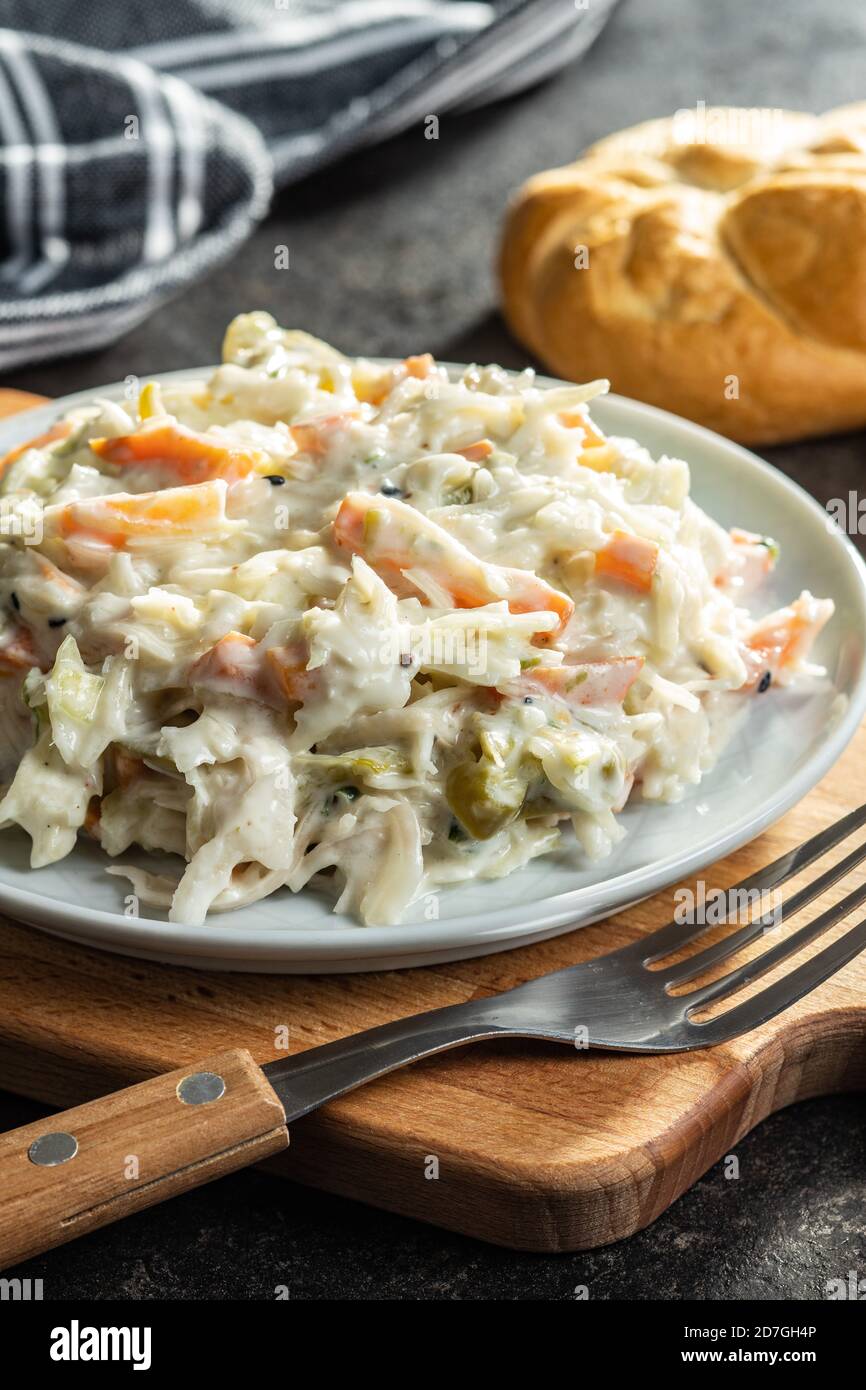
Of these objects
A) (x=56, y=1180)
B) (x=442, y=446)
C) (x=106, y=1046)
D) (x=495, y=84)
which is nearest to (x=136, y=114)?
(x=495, y=84)

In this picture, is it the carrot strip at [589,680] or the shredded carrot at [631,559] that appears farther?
the shredded carrot at [631,559]

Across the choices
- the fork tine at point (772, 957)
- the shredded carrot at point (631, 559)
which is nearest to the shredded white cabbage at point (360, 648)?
the shredded carrot at point (631, 559)

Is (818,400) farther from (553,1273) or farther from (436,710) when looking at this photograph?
(553,1273)

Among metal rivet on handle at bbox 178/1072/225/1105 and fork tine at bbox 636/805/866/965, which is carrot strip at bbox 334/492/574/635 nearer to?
fork tine at bbox 636/805/866/965

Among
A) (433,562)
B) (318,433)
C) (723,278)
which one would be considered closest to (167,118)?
(723,278)

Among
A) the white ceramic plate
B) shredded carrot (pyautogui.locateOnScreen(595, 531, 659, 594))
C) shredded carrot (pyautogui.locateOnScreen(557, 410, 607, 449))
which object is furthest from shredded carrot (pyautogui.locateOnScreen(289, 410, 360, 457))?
the white ceramic plate

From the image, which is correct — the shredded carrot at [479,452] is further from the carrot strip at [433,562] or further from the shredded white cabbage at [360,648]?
the carrot strip at [433,562]
